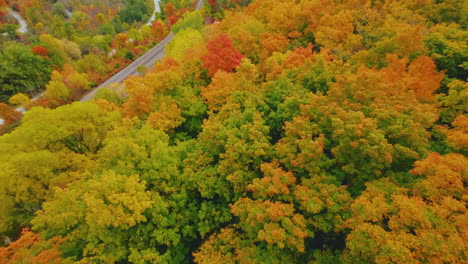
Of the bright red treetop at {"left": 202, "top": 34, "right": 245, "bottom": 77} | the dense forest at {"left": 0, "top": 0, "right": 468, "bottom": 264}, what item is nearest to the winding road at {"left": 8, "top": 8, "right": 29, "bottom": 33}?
the dense forest at {"left": 0, "top": 0, "right": 468, "bottom": 264}

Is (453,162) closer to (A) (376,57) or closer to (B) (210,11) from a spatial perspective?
(A) (376,57)

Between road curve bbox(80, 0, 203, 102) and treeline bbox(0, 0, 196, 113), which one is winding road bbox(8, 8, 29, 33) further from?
road curve bbox(80, 0, 203, 102)

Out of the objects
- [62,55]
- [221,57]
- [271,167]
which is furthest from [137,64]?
[271,167]

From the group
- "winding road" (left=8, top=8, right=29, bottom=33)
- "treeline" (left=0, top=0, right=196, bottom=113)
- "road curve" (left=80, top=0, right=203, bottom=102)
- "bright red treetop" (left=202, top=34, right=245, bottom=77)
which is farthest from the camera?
"winding road" (left=8, top=8, right=29, bottom=33)

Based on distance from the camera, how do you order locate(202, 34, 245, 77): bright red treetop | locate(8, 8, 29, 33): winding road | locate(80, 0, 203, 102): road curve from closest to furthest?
locate(202, 34, 245, 77): bright red treetop
locate(80, 0, 203, 102): road curve
locate(8, 8, 29, 33): winding road

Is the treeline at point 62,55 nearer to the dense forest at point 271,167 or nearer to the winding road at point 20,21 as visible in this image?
the winding road at point 20,21

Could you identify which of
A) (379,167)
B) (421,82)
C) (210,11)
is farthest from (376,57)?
(210,11)

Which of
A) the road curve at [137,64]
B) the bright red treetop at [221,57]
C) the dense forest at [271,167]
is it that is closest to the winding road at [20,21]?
the road curve at [137,64]
